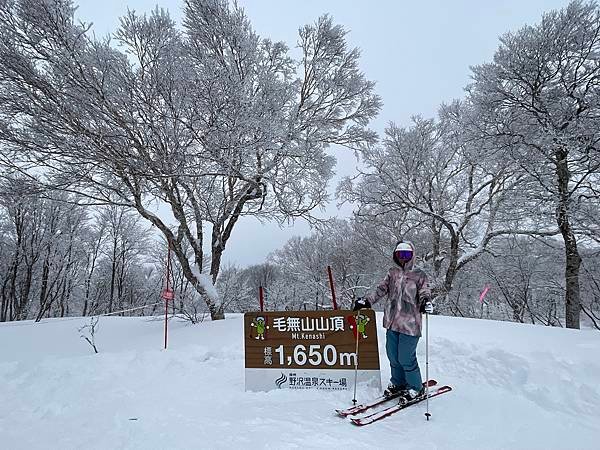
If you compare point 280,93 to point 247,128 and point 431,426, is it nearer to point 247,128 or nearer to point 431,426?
point 247,128

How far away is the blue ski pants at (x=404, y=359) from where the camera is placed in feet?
12.0

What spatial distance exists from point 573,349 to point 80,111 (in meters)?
9.24

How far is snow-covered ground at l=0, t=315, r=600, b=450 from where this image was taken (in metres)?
2.80

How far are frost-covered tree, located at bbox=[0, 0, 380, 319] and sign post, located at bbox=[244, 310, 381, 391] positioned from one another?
4.26 metres

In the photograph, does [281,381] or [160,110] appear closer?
[281,381]

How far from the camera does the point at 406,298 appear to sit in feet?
12.5

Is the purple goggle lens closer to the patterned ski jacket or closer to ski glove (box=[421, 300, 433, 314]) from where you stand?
the patterned ski jacket

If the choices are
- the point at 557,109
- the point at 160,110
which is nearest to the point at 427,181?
the point at 557,109

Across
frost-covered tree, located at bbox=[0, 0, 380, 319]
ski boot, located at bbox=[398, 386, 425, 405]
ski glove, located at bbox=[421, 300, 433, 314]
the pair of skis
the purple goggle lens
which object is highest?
frost-covered tree, located at bbox=[0, 0, 380, 319]

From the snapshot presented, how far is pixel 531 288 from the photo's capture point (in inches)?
620

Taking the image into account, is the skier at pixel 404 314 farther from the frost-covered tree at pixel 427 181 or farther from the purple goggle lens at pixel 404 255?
the frost-covered tree at pixel 427 181

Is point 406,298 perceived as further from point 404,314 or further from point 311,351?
point 311,351

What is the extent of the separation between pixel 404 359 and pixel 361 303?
2.44 ft

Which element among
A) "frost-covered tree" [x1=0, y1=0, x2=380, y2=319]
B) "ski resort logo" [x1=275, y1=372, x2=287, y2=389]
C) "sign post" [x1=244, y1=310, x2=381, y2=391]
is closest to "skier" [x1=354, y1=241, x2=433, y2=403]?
"sign post" [x1=244, y1=310, x2=381, y2=391]
